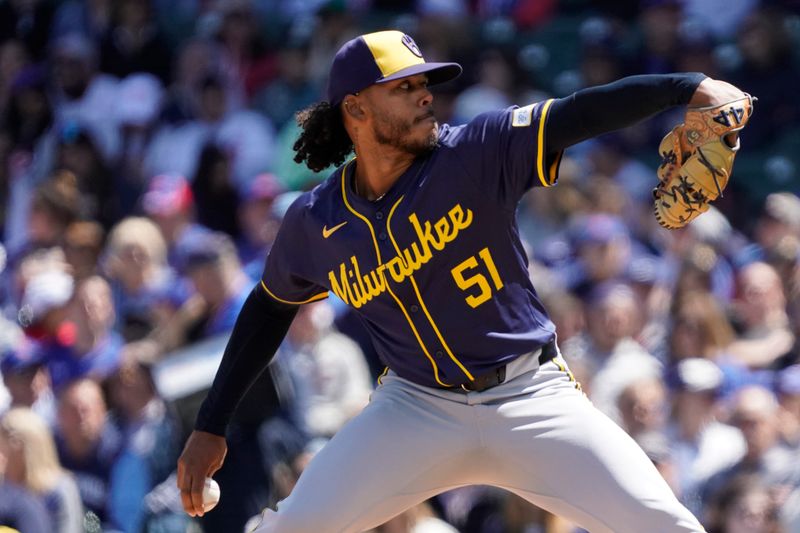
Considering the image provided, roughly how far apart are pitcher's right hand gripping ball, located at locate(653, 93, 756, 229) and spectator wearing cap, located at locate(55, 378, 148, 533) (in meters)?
3.29

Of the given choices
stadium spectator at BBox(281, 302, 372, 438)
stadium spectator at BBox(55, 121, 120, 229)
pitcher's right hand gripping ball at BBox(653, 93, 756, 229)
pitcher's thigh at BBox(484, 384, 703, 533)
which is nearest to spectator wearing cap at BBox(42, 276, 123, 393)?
stadium spectator at BBox(281, 302, 372, 438)

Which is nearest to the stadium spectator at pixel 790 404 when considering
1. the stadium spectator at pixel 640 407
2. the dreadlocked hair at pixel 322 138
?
the stadium spectator at pixel 640 407

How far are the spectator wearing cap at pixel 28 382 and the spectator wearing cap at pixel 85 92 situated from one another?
2831mm

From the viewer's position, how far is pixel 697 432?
5.80m

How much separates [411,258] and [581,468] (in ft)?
2.33

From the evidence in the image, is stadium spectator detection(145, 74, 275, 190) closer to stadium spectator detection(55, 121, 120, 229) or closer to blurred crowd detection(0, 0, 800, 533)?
blurred crowd detection(0, 0, 800, 533)

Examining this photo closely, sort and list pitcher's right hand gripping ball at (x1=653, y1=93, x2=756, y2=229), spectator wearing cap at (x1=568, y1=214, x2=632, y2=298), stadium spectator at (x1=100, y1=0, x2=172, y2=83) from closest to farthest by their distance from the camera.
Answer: pitcher's right hand gripping ball at (x1=653, y1=93, x2=756, y2=229) → spectator wearing cap at (x1=568, y1=214, x2=632, y2=298) → stadium spectator at (x1=100, y1=0, x2=172, y2=83)

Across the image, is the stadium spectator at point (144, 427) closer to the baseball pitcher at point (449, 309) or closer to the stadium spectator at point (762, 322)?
the baseball pitcher at point (449, 309)

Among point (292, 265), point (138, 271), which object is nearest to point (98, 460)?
point (138, 271)

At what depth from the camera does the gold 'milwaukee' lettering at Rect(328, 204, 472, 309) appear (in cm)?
357

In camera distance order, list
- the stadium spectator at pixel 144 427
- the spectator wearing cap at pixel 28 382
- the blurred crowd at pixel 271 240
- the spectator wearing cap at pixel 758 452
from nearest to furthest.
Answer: the spectator wearing cap at pixel 758 452, the blurred crowd at pixel 271 240, the stadium spectator at pixel 144 427, the spectator wearing cap at pixel 28 382

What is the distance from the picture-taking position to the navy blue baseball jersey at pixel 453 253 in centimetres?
353

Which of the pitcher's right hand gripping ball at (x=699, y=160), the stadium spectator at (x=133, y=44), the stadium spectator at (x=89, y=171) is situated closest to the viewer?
the pitcher's right hand gripping ball at (x=699, y=160)

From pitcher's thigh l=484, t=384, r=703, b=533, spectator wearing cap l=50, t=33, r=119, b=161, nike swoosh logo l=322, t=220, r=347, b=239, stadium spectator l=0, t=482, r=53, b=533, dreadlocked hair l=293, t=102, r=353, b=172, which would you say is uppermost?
dreadlocked hair l=293, t=102, r=353, b=172
